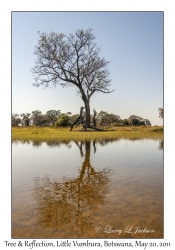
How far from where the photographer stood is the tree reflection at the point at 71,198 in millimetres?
2529

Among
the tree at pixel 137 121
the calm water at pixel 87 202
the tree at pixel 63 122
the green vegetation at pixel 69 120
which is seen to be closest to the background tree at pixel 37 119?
the green vegetation at pixel 69 120

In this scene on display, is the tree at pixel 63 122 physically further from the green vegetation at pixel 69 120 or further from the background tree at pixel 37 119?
→ the background tree at pixel 37 119

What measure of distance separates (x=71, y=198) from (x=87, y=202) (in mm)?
262

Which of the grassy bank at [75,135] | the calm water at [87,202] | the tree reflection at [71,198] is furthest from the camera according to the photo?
the grassy bank at [75,135]

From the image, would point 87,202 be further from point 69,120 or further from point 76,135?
point 69,120

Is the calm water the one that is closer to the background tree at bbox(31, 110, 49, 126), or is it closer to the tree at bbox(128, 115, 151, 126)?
the tree at bbox(128, 115, 151, 126)

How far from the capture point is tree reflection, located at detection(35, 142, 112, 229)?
253 cm

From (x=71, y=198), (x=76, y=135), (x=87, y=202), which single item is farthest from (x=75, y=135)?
(x=87, y=202)

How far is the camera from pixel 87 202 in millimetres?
2988

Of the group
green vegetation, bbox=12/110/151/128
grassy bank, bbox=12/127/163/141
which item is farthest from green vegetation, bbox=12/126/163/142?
green vegetation, bbox=12/110/151/128

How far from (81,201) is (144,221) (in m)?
0.88
